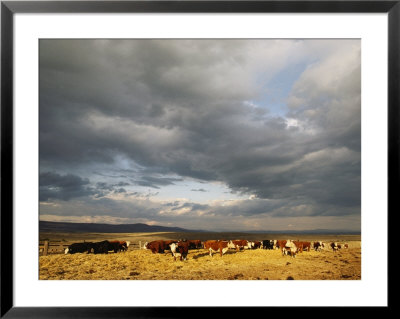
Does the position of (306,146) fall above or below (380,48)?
below

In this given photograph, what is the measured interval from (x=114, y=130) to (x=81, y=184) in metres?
0.62

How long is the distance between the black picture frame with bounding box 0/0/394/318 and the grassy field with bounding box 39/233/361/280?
0.92ft

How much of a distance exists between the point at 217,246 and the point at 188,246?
0.30 meters

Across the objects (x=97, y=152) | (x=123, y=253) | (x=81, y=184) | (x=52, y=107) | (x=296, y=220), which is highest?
(x=52, y=107)

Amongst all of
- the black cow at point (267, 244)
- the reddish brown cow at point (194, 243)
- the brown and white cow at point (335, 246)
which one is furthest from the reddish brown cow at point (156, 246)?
the brown and white cow at point (335, 246)

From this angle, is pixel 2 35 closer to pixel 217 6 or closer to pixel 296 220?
pixel 217 6

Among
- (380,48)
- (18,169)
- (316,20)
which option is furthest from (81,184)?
(380,48)

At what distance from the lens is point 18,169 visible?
96.9 inches

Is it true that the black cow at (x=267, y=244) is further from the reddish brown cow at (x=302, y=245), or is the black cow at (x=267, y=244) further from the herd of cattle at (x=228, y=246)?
the reddish brown cow at (x=302, y=245)

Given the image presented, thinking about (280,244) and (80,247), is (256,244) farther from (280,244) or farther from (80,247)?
(80,247)

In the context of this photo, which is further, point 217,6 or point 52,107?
point 52,107

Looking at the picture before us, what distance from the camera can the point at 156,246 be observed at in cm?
272

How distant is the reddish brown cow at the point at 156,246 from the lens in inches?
106

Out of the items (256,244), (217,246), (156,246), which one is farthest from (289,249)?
(156,246)
